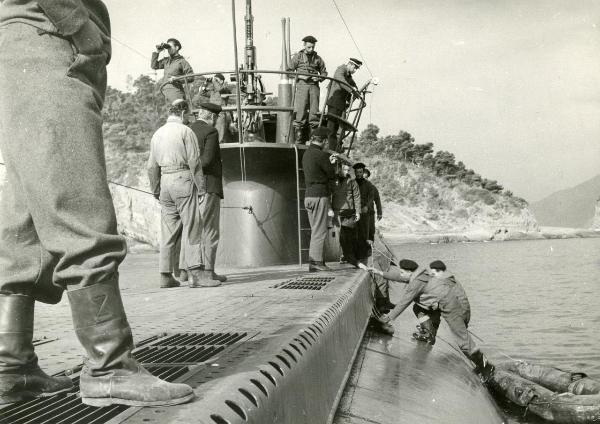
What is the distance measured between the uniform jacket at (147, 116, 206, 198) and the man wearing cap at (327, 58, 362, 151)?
5100 mm

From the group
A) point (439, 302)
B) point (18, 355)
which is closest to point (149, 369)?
point (18, 355)

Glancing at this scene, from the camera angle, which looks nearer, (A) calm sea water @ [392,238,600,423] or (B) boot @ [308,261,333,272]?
(B) boot @ [308,261,333,272]

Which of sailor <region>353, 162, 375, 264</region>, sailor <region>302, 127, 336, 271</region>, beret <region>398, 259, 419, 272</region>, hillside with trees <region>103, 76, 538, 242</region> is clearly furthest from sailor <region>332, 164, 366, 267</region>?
hillside with trees <region>103, 76, 538, 242</region>

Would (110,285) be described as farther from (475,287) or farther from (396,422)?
(475,287)

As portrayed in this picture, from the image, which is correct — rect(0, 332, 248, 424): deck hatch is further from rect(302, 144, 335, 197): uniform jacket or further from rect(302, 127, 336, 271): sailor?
rect(302, 144, 335, 197): uniform jacket

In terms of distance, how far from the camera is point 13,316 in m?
2.75

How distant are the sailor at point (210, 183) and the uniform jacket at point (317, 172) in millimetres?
1702

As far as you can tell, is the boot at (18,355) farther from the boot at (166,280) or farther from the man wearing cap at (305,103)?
the man wearing cap at (305,103)

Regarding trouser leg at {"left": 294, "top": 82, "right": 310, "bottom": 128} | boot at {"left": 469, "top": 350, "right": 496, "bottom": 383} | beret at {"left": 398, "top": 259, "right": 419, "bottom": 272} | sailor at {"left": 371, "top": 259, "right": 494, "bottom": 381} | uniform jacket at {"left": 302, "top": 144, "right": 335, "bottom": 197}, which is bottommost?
boot at {"left": 469, "top": 350, "right": 496, "bottom": 383}

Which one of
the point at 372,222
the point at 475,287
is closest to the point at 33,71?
the point at 372,222

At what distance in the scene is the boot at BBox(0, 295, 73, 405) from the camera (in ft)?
8.95

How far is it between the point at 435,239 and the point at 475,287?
230 ft

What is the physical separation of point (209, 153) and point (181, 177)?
993 millimetres

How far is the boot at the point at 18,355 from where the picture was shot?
2.73 m
